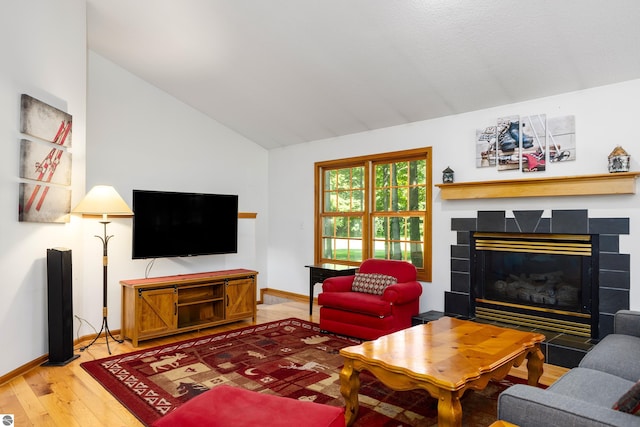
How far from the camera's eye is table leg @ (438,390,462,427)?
6.64 ft

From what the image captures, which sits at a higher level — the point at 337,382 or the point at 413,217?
the point at 413,217

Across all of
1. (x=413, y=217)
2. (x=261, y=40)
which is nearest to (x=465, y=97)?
(x=413, y=217)

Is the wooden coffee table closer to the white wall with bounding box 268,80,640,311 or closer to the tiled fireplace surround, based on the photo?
the tiled fireplace surround

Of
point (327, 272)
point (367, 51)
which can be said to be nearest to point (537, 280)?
point (327, 272)

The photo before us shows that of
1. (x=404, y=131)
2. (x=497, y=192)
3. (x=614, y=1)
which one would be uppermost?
(x=614, y=1)

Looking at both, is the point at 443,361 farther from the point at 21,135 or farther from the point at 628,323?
the point at 21,135

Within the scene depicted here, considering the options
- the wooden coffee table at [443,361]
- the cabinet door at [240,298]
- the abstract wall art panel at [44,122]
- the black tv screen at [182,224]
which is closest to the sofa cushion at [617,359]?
the wooden coffee table at [443,361]

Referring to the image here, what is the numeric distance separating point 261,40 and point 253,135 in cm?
232

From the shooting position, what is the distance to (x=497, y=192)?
4168 mm

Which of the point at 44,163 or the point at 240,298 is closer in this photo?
the point at 44,163

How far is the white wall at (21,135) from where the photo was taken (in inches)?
124

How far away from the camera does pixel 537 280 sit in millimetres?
4199

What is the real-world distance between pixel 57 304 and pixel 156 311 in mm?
978

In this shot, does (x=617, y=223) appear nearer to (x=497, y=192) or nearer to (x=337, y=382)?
(x=497, y=192)
